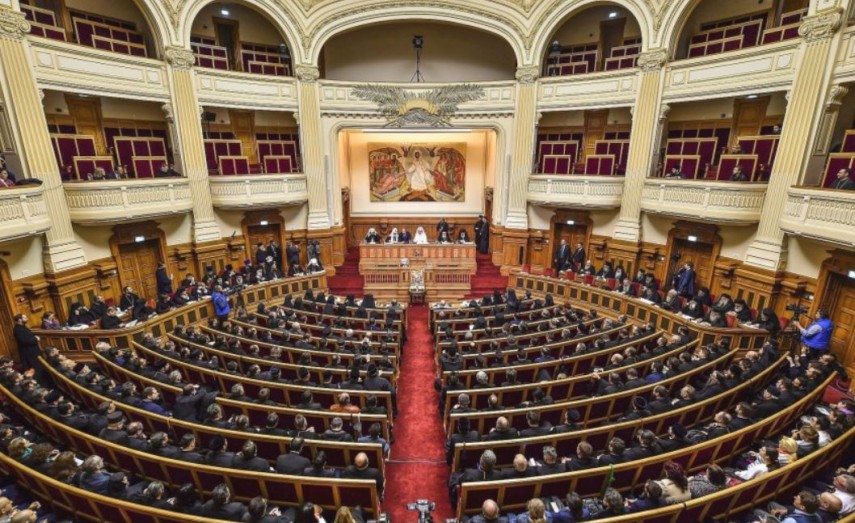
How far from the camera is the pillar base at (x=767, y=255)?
8.30 metres

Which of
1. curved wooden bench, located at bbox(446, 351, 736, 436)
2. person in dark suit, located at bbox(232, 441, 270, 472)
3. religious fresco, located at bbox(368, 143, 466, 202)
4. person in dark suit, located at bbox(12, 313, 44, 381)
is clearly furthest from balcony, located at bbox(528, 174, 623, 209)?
person in dark suit, located at bbox(12, 313, 44, 381)

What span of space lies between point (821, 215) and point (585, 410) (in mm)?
5913

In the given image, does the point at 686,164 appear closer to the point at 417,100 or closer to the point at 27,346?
the point at 417,100

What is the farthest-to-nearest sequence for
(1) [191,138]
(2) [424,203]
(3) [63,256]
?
(2) [424,203] → (1) [191,138] → (3) [63,256]

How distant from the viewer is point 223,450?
422 centimetres

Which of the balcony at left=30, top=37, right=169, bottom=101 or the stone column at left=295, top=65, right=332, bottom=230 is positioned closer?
the balcony at left=30, top=37, right=169, bottom=101

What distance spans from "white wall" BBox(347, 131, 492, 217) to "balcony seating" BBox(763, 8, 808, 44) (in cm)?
783

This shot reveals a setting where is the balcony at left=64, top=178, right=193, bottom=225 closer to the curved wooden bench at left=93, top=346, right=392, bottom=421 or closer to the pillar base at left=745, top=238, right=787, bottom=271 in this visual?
the curved wooden bench at left=93, top=346, right=392, bottom=421

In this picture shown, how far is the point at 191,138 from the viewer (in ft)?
35.6

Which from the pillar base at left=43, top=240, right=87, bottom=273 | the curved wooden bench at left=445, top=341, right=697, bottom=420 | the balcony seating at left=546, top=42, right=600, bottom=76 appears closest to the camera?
the curved wooden bench at left=445, top=341, right=697, bottom=420

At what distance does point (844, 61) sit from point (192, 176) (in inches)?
563

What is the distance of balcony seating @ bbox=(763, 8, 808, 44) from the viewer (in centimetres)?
902

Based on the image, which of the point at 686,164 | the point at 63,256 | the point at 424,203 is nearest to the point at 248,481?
the point at 63,256

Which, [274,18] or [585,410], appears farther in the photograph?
[274,18]
